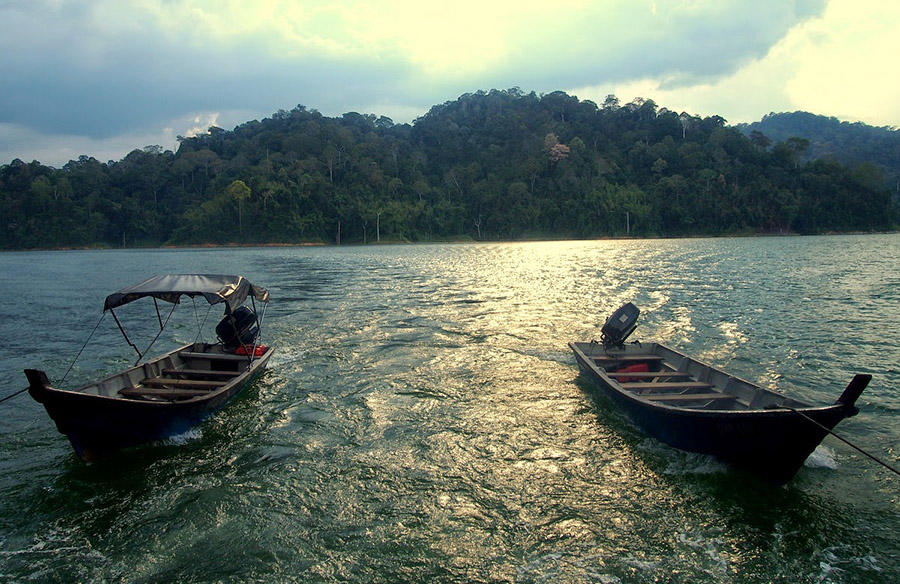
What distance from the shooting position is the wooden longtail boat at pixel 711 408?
6102 millimetres

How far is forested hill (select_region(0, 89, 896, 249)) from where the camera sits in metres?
109

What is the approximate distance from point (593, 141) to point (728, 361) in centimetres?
14282

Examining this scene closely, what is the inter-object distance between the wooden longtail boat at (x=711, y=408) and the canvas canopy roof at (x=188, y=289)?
24.8ft

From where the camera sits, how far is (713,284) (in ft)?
97.2

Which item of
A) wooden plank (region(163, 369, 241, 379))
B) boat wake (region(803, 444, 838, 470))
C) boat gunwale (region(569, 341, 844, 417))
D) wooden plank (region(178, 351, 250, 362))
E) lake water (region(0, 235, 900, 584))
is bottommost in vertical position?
lake water (region(0, 235, 900, 584))

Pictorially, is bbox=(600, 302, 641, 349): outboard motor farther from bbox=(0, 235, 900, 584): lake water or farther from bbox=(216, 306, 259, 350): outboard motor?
bbox=(216, 306, 259, 350): outboard motor

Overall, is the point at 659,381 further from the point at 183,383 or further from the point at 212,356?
the point at 212,356

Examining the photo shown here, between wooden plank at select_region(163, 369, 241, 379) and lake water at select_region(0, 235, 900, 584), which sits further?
wooden plank at select_region(163, 369, 241, 379)

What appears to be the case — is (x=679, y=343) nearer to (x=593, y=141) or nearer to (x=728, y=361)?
(x=728, y=361)

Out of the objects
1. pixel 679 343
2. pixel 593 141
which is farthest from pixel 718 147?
pixel 679 343

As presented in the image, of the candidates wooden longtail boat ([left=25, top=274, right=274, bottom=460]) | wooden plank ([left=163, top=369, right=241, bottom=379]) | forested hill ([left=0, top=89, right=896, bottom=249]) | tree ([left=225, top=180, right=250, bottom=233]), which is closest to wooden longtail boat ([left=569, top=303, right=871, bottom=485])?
wooden longtail boat ([left=25, top=274, right=274, bottom=460])

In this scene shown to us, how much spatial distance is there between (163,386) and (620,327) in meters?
9.79

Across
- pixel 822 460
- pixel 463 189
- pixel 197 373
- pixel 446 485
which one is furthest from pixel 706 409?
pixel 463 189

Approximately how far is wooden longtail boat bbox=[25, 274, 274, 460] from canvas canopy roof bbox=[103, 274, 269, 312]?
0.05ft
